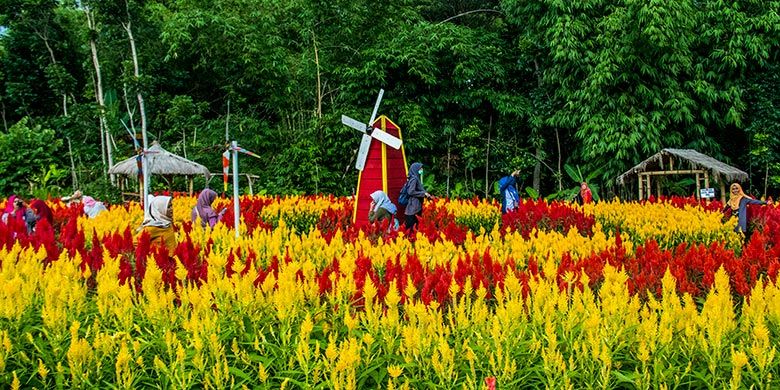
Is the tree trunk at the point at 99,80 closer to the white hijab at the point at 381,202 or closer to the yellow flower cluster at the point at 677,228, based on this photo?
the white hijab at the point at 381,202

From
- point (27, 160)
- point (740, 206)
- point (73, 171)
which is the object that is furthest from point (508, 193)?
point (27, 160)

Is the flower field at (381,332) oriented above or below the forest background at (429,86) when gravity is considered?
below

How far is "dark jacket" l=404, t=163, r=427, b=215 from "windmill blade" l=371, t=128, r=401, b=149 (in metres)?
0.81

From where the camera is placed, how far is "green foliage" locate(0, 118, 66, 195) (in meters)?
19.2

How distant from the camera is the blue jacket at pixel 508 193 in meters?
10.3

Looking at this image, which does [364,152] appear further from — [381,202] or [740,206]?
[740,206]

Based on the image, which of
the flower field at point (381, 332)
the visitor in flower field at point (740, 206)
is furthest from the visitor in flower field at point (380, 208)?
the flower field at point (381, 332)

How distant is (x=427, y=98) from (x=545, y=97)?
335cm

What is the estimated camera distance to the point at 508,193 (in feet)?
35.7

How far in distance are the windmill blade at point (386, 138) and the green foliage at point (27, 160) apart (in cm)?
1323

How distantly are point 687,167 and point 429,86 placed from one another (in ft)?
22.1

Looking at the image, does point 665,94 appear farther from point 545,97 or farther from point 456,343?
point 456,343

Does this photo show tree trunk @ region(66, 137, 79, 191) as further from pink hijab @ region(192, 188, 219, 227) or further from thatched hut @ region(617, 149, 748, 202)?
thatched hut @ region(617, 149, 748, 202)

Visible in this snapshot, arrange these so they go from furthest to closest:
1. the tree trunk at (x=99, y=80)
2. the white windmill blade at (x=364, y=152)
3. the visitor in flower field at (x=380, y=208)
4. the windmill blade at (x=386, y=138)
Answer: the tree trunk at (x=99, y=80) < the white windmill blade at (x=364, y=152) < the windmill blade at (x=386, y=138) < the visitor in flower field at (x=380, y=208)
